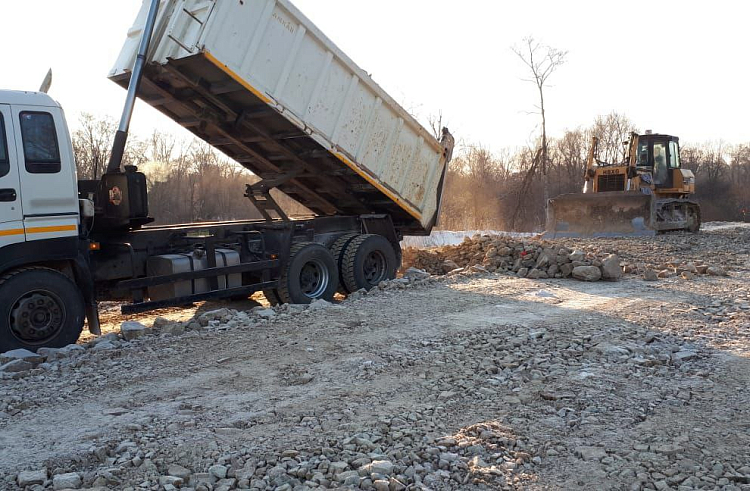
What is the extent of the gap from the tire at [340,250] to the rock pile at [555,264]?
218 centimetres

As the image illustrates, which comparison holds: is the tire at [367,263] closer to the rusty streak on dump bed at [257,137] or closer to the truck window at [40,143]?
the rusty streak on dump bed at [257,137]

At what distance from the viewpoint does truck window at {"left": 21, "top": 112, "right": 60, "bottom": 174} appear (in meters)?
6.05

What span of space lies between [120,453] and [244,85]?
4.73m

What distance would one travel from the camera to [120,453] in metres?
3.57

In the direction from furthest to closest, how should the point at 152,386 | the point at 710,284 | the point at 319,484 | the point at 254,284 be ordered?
the point at 710,284
the point at 254,284
the point at 152,386
the point at 319,484

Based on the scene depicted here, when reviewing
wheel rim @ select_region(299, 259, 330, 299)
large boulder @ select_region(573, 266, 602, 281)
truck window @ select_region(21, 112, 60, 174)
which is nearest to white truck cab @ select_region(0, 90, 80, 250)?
truck window @ select_region(21, 112, 60, 174)

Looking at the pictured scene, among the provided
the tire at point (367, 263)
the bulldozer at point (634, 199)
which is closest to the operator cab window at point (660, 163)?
the bulldozer at point (634, 199)

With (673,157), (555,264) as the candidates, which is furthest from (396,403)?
(673,157)

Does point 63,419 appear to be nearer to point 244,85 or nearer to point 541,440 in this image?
point 541,440

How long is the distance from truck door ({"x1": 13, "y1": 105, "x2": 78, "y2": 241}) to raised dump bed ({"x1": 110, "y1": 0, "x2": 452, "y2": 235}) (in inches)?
57.7

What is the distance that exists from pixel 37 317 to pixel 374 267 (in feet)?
16.6

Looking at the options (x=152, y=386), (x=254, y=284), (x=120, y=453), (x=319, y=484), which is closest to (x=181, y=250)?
(x=254, y=284)

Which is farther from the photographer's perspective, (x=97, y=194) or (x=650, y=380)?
(x=97, y=194)

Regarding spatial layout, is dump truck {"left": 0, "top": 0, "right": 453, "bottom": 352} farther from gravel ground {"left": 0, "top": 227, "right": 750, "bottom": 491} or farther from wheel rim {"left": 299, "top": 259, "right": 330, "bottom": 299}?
gravel ground {"left": 0, "top": 227, "right": 750, "bottom": 491}
